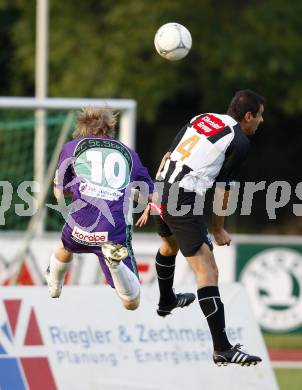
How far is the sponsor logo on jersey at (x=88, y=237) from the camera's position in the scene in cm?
873

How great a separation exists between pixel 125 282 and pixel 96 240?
39 cm

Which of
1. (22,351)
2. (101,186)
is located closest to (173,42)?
(101,186)

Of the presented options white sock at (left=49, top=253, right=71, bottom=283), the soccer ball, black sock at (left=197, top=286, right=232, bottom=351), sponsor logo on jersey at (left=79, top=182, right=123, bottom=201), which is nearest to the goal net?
the soccer ball

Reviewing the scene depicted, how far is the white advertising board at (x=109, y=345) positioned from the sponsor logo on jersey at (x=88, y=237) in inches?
51.2

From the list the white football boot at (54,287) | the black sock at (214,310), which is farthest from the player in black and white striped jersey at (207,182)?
the white football boot at (54,287)

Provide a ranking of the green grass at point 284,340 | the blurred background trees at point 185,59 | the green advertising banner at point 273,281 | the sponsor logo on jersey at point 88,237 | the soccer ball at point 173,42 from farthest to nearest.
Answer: the blurred background trees at point 185,59
the green advertising banner at point 273,281
the green grass at point 284,340
the soccer ball at point 173,42
the sponsor logo on jersey at point 88,237

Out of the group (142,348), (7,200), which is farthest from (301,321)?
(142,348)

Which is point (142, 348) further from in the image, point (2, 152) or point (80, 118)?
point (2, 152)

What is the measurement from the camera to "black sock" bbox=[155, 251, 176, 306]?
9.38m

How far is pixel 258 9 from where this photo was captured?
24828 mm

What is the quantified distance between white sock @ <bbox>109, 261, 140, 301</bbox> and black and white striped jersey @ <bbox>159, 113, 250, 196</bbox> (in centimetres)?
74

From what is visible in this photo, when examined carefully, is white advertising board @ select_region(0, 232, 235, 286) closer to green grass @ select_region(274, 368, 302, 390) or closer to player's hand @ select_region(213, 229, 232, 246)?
green grass @ select_region(274, 368, 302, 390)

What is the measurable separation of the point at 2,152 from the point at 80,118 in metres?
9.48

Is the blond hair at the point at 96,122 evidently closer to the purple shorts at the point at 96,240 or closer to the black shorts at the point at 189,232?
the purple shorts at the point at 96,240
